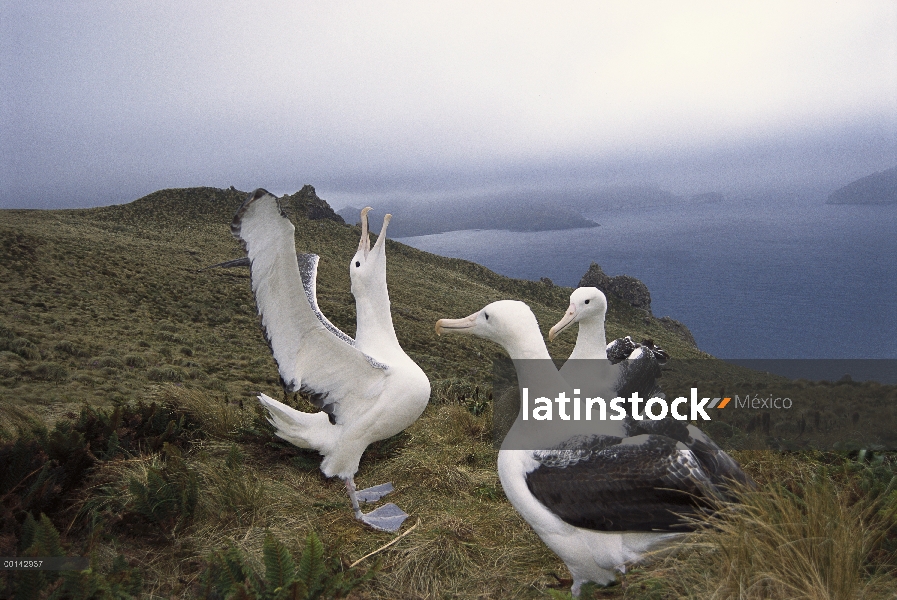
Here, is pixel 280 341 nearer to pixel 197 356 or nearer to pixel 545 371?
pixel 545 371

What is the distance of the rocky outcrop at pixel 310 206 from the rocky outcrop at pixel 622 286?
27.8 meters

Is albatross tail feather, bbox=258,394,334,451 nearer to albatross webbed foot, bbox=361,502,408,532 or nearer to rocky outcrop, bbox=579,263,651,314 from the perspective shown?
albatross webbed foot, bbox=361,502,408,532

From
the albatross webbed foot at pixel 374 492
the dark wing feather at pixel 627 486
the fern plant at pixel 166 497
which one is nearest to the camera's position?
the dark wing feather at pixel 627 486

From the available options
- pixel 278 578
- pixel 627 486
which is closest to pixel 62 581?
pixel 278 578

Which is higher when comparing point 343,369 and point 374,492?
point 343,369

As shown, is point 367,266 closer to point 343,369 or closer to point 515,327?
point 343,369

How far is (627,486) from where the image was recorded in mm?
3143

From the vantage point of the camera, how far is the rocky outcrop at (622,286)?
60562mm

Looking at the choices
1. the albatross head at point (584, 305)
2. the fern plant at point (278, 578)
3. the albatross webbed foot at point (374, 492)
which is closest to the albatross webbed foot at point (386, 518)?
the albatross webbed foot at point (374, 492)

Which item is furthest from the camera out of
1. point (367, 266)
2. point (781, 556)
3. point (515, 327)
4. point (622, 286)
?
point (622, 286)

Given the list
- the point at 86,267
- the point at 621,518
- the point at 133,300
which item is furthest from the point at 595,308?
the point at 86,267

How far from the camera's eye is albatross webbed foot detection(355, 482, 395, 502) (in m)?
5.27

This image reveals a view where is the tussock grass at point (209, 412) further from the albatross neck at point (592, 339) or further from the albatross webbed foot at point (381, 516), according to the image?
the albatross neck at point (592, 339)

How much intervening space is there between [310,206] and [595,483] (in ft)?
193
